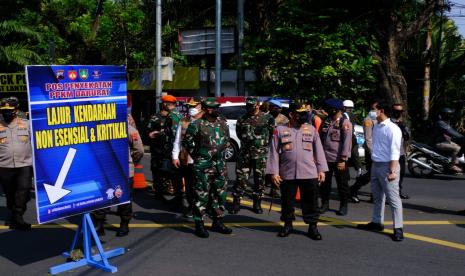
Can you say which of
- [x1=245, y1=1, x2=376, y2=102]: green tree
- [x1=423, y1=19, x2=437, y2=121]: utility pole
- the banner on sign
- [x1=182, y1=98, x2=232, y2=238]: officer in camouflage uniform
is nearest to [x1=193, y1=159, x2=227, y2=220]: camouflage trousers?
[x1=182, y1=98, x2=232, y2=238]: officer in camouflage uniform

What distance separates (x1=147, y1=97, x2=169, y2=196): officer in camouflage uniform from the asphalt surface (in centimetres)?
75

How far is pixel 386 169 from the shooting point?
22.2 ft

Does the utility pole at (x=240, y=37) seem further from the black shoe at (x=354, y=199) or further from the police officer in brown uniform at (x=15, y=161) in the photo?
the police officer in brown uniform at (x=15, y=161)

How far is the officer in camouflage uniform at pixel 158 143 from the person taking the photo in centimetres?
900

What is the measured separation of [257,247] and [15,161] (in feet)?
11.5

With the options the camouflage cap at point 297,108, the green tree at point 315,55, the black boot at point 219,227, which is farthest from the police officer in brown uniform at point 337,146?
the green tree at point 315,55

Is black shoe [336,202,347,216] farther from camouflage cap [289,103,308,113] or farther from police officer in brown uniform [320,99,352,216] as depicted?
camouflage cap [289,103,308,113]

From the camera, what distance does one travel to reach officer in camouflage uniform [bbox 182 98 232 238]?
670 centimetres

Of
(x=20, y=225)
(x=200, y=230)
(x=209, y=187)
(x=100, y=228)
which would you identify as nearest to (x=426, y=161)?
(x=209, y=187)

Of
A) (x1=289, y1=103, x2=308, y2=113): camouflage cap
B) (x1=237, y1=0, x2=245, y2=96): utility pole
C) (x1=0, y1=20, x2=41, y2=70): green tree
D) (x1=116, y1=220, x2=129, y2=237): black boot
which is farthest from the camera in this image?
(x1=0, y1=20, x2=41, y2=70): green tree

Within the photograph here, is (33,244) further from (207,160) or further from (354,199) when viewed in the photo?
(354,199)

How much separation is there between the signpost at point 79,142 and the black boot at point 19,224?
1.70m

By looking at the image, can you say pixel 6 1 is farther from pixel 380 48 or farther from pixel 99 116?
Result: pixel 99 116

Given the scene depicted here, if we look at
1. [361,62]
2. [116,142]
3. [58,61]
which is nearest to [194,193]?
[116,142]
